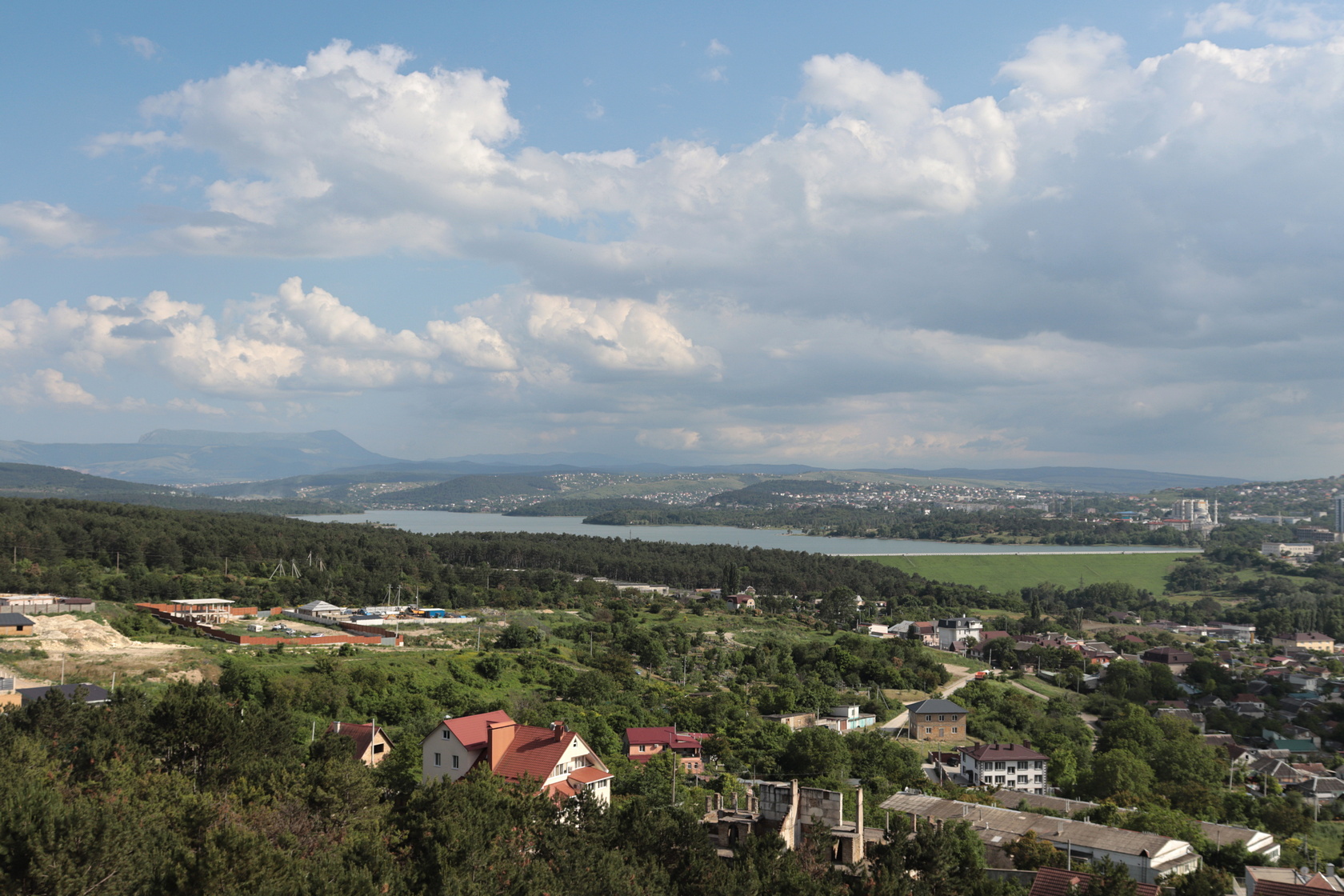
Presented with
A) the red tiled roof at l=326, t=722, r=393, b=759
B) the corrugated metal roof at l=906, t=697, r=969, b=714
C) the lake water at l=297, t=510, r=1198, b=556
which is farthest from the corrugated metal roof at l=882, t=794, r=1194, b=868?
the lake water at l=297, t=510, r=1198, b=556

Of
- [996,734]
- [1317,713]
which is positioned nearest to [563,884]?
[996,734]

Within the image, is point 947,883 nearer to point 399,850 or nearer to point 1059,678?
point 399,850

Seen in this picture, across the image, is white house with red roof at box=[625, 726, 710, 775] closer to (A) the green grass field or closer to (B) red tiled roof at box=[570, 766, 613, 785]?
(B) red tiled roof at box=[570, 766, 613, 785]

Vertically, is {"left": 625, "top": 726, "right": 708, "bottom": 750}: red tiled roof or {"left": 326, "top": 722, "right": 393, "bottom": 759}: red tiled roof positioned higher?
{"left": 326, "top": 722, "right": 393, "bottom": 759}: red tiled roof

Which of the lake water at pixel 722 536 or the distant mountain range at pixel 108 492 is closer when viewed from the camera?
the lake water at pixel 722 536

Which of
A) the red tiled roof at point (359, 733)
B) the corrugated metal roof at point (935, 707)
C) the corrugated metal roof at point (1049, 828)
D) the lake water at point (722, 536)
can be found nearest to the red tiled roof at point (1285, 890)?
the corrugated metal roof at point (1049, 828)

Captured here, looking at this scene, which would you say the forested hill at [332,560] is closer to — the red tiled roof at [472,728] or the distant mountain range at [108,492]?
the red tiled roof at [472,728]

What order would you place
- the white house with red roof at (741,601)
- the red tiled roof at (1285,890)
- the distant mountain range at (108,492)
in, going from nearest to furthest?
the red tiled roof at (1285,890)
the white house with red roof at (741,601)
the distant mountain range at (108,492)
